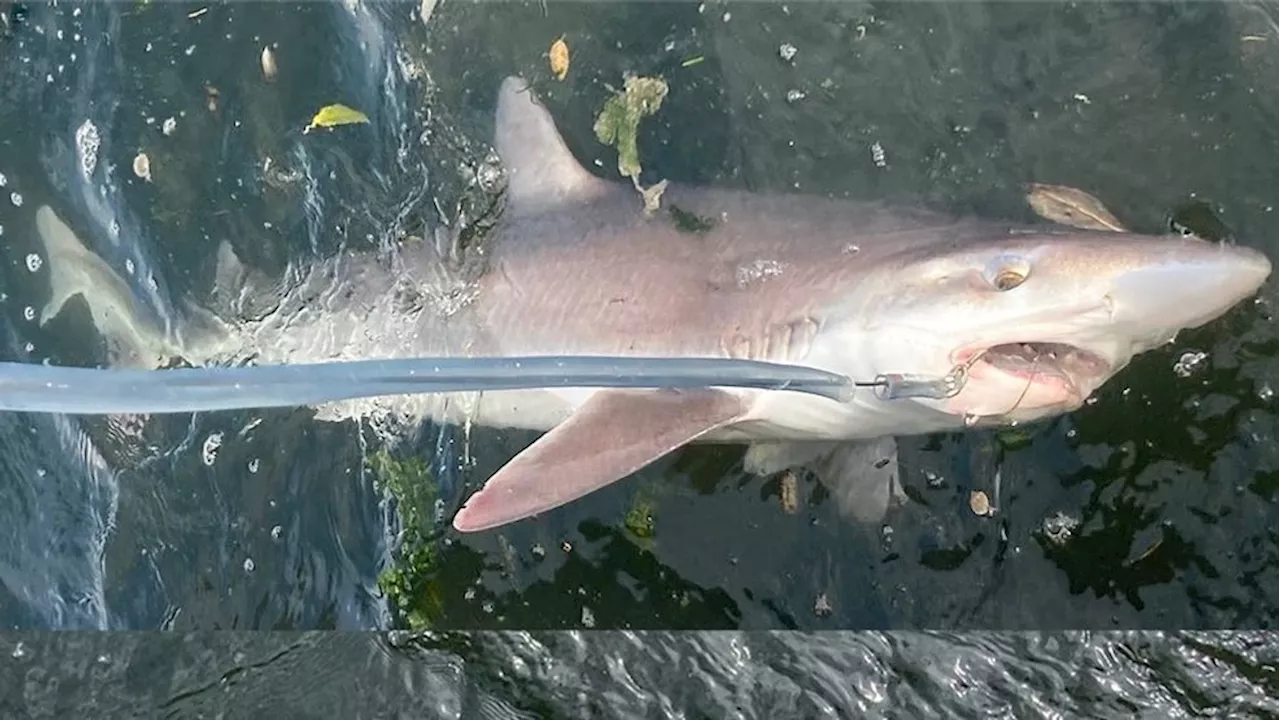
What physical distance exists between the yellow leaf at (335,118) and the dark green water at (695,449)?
0.11ft

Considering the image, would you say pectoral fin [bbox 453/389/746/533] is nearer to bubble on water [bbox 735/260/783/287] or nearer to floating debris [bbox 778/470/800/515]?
bubble on water [bbox 735/260/783/287]

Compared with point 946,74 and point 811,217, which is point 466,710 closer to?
point 811,217

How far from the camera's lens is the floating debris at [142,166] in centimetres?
264

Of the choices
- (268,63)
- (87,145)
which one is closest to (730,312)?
(268,63)

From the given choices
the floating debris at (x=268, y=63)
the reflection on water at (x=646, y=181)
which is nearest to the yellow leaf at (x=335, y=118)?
the reflection on water at (x=646, y=181)

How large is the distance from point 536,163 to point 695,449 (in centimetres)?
61

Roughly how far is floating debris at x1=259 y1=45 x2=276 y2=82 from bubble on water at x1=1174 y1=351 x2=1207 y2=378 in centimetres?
198

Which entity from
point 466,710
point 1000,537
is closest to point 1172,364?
point 1000,537

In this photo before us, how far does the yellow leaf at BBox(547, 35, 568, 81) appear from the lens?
8.28 ft

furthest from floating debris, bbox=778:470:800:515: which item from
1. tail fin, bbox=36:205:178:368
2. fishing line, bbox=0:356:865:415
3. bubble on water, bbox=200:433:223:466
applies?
tail fin, bbox=36:205:178:368

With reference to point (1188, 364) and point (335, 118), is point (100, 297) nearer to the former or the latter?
point (335, 118)

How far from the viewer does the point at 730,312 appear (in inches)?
75.5

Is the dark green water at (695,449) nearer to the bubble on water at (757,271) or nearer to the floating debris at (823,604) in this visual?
the floating debris at (823,604)

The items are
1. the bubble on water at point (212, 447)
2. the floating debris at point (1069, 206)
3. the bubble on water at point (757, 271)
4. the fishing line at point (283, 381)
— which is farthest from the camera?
the bubble on water at point (212, 447)
